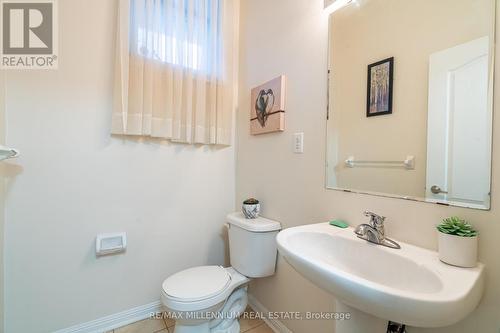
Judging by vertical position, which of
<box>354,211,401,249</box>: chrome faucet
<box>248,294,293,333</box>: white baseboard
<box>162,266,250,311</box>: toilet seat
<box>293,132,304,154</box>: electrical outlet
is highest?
<box>293,132,304,154</box>: electrical outlet

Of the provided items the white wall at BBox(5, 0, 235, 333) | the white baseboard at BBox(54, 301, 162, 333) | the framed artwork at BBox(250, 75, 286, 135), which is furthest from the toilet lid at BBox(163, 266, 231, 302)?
the framed artwork at BBox(250, 75, 286, 135)

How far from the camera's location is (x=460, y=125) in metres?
0.71

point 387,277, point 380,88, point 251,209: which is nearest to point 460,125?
point 380,88

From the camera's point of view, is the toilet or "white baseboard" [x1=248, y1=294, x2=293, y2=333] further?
"white baseboard" [x1=248, y1=294, x2=293, y2=333]

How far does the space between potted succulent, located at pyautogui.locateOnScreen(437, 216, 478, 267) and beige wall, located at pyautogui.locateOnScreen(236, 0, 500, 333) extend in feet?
0.18

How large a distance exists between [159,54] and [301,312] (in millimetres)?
1766

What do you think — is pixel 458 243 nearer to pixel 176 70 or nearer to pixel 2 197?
pixel 176 70

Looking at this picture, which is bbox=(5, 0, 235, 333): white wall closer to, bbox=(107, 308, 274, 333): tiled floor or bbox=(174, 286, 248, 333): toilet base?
bbox=(107, 308, 274, 333): tiled floor

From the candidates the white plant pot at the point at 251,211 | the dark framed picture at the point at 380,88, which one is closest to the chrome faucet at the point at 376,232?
the dark framed picture at the point at 380,88

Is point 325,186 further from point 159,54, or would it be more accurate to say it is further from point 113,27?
point 113,27

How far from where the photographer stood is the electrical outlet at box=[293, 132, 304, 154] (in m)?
1.21

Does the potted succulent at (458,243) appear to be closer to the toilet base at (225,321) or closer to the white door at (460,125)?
the white door at (460,125)

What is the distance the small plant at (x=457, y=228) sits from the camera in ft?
2.03

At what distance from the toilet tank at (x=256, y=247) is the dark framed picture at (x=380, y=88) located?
82cm
